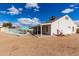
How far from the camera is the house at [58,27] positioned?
211 inches

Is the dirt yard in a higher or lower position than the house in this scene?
lower

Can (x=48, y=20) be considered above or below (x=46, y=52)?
above

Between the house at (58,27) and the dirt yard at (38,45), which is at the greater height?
the house at (58,27)

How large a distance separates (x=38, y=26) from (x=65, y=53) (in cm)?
70

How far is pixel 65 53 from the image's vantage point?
5.37 meters

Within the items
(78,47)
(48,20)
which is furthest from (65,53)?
(48,20)

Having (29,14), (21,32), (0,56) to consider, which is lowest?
(0,56)

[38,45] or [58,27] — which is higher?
[58,27]

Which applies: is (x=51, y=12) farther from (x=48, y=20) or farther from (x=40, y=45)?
(x=40, y=45)

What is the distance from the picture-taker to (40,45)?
5438mm

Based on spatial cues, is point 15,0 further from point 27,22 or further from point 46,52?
point 46,52

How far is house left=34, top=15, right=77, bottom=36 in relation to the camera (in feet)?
17.6

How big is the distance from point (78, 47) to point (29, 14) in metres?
1.09

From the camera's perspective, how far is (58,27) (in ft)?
17.8
